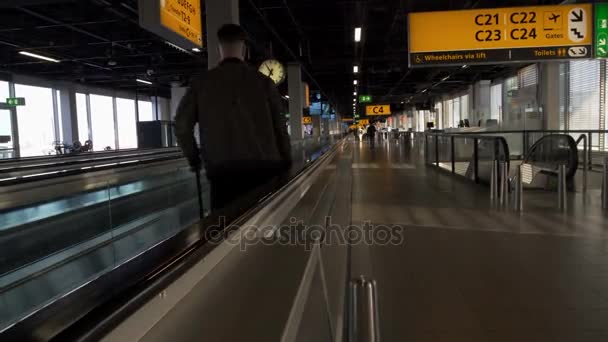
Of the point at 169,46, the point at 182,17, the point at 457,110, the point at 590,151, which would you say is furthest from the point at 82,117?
the point at 457,110

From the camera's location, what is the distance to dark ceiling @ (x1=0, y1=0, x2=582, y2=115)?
1448 cm

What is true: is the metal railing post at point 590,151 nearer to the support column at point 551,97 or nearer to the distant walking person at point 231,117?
the support column at point 551,97

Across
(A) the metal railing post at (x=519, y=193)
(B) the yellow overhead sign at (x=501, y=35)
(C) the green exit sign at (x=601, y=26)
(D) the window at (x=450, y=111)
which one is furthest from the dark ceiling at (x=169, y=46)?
(D) the window at (x=450, y=111)

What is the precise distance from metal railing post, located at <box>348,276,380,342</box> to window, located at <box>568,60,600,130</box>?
56.5ft

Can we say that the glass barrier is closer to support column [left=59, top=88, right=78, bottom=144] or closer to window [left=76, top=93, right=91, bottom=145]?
support column [left=59, top=88, right=78, bottom=144]

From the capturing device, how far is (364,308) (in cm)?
153

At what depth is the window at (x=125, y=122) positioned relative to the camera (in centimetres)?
3384

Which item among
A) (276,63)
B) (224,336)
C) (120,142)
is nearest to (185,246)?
(224,336)

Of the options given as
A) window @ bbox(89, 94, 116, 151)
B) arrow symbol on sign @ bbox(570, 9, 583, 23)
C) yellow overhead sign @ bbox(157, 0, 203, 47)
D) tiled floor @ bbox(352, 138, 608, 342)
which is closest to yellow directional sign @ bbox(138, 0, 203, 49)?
yellow overhead sign @ bbox(157, 0, 203, 47)

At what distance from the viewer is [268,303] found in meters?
2.06

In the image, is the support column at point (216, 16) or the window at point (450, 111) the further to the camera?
the window at point (450, 111)

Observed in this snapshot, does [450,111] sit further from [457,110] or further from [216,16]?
[216,16]

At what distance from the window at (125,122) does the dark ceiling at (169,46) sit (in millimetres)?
4247

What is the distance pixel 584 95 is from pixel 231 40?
17709mm
